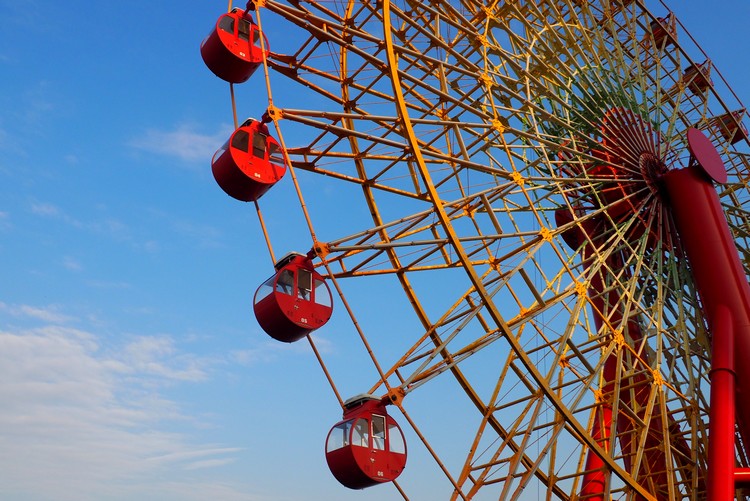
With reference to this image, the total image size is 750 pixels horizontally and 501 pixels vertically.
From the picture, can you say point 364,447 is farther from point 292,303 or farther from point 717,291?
point 717,291

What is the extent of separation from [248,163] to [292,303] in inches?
104

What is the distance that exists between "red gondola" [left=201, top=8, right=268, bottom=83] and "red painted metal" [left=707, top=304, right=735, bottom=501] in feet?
34.8

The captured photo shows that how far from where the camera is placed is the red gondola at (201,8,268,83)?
15891mm

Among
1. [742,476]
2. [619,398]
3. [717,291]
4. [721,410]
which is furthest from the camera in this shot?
[717,291]

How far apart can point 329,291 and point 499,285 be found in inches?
118

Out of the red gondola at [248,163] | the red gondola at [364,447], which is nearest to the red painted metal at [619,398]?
the red gondola at [364,447]

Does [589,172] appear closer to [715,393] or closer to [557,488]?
[715,393]

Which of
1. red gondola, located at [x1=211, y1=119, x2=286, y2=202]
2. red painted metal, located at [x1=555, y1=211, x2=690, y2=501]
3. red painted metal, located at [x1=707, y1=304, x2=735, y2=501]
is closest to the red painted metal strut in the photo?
red painted metal, located at [x1=707, y1=304, x2=735, y2=501]

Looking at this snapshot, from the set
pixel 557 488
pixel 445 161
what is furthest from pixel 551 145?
pixel 557 488

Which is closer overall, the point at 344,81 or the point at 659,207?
the point at 344,81

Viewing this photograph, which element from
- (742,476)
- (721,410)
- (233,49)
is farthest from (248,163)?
(742,476)

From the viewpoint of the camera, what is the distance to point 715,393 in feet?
53.2

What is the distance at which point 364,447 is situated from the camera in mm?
13156

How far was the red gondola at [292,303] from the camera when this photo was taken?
46.1 ft
